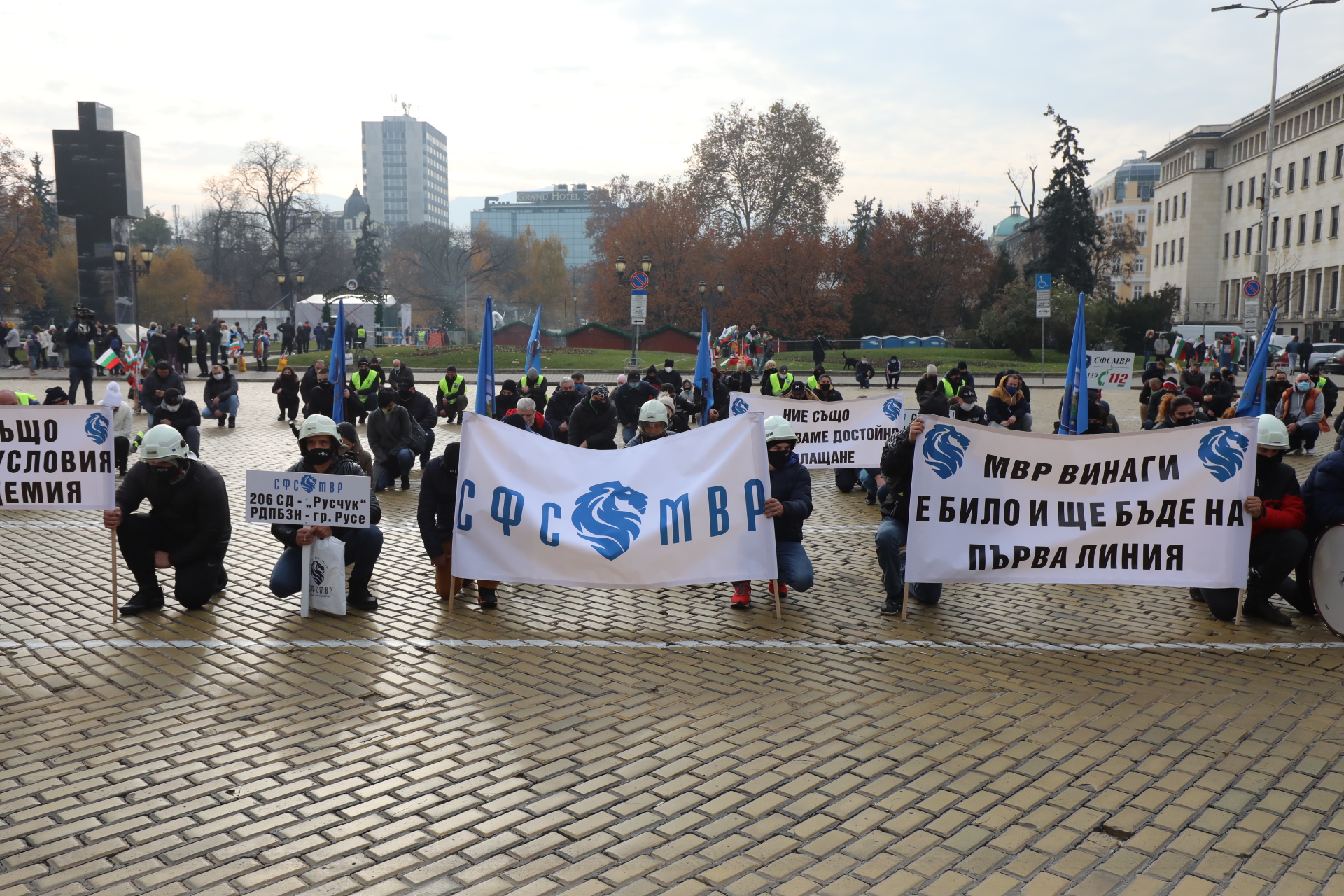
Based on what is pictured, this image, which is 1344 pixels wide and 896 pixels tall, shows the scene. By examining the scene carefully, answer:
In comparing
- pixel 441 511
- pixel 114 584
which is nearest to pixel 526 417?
pixel 441 511

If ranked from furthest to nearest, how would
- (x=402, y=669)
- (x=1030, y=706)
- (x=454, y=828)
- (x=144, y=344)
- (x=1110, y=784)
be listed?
(x=144, y=344)
(x=402, y=669)
(x=1030, y=706)
(x=1110, y=784)
(x=454, y=828)

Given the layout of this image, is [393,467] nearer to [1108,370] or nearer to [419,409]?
[419,409]

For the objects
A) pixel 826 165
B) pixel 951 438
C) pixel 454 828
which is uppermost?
pixel 826 165

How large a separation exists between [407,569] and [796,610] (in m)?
3.62

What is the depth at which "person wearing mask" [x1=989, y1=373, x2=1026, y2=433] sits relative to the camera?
14.1m

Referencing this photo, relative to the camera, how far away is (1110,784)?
4.86 m

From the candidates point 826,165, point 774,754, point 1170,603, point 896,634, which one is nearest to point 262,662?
point 774,754

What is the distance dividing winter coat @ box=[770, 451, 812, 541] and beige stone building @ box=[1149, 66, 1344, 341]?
47.0 m

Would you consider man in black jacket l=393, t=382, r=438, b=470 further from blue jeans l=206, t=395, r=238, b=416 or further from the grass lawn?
the grass lawn

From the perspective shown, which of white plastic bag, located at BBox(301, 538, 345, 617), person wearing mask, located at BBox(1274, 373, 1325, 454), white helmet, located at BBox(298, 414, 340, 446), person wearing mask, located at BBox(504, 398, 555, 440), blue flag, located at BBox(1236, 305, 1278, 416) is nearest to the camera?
white plastic bag, located at BBox(301, 538, 345, 617)

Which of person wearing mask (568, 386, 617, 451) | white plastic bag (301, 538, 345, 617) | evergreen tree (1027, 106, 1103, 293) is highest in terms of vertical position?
evergreen tree (1027, 106, 1103, 293)

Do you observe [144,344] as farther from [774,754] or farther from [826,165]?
[826,165]

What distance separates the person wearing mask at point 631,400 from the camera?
1750 cm

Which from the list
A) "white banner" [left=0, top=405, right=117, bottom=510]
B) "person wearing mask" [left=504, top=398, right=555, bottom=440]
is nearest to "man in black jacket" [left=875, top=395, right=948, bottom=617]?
"person wearing mask" [left=504, top=398, right=555, bottom=440]
